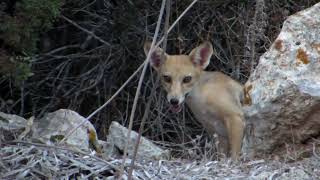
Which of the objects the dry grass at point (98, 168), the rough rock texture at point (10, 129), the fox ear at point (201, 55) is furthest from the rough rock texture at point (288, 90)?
the rough rock texture at point (10, 129)

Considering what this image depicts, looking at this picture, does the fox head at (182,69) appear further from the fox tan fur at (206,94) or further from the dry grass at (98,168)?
the dry grass at (98,168)

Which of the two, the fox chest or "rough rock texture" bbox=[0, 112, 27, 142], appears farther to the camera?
the fox chest

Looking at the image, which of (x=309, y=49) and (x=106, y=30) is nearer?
(x=309, y=49)

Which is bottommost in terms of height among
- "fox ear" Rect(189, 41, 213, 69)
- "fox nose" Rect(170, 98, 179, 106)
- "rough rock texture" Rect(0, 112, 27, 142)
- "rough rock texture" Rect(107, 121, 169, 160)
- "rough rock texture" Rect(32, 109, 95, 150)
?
"rough rock texture" Rect(107, 121, 169, 160)

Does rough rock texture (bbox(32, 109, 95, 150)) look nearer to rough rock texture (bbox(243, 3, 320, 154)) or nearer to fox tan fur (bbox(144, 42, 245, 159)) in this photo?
fox tan fur (bbox(144, 42, 245, 159))

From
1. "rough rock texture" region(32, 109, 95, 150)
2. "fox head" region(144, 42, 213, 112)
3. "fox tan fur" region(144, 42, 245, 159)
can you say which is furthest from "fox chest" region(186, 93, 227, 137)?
"rough rock texture" region(32, 109, 95, 150)

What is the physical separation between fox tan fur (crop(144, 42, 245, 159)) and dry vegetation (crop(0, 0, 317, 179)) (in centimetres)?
77

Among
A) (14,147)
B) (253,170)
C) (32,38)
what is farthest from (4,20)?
(253,170)

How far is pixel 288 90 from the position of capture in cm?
583

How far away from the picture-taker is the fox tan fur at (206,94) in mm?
7097

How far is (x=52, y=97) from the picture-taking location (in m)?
8.79

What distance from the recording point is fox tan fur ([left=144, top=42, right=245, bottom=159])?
710 centimetres

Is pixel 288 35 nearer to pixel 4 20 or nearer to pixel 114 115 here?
pixel 4 20

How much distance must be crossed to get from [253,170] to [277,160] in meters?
0.44
